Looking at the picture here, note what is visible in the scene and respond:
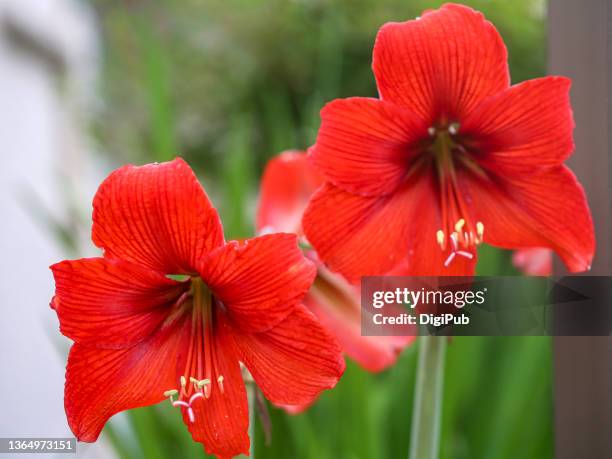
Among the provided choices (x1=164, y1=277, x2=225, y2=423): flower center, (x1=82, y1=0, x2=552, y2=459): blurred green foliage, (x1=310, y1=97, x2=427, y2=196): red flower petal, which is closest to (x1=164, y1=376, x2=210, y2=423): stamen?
(x1=164, y1=277, x2=225, y2=423): flower center

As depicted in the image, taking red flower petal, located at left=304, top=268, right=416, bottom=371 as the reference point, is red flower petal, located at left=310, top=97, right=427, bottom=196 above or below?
above

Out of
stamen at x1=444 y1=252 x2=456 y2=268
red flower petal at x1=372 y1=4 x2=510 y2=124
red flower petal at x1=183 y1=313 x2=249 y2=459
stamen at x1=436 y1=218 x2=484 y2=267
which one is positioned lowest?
red flower petal at x1=183 y1=313 x2=249 y2=459

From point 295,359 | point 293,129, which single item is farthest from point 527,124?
point 293,129

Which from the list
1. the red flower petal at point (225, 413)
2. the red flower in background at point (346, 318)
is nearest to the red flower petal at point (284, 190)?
the red flower in background at point (346, 318)

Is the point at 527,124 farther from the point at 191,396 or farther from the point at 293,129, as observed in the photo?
the point at 293,129

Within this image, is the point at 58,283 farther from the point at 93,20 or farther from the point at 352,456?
the point at 93,20

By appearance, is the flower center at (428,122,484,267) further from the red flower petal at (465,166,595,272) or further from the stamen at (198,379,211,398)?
the stamen at (198,379,211,398)

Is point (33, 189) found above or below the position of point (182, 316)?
above

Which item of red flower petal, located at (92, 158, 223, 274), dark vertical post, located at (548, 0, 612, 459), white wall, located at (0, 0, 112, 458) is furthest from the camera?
white wall, located at (0, 0, 112, 458)
